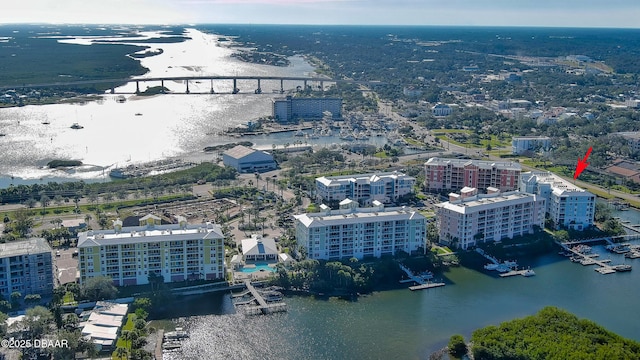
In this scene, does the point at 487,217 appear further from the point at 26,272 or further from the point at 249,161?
the point at 26,272

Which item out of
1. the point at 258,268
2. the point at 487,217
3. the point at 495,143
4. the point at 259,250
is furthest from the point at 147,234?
the point at 495,143

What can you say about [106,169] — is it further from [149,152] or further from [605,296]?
[605,296]

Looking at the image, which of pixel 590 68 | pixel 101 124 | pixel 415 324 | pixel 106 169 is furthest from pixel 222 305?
pixel 590 68

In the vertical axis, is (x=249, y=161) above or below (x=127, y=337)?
above

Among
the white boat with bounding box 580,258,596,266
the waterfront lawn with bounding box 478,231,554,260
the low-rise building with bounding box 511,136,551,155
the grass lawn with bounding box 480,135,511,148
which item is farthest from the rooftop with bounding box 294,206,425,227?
the grass lawn with bounding box 480,135,511,148

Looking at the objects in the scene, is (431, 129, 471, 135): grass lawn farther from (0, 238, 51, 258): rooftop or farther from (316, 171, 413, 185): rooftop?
(0, 238, 51, 258): rooftop

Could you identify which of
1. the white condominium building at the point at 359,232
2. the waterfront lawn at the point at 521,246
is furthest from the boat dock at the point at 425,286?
the waterfront lawn at the point at 521,246

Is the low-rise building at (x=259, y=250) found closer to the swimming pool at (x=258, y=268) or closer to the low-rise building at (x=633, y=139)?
the swimming pool at (x=258, y=268)
